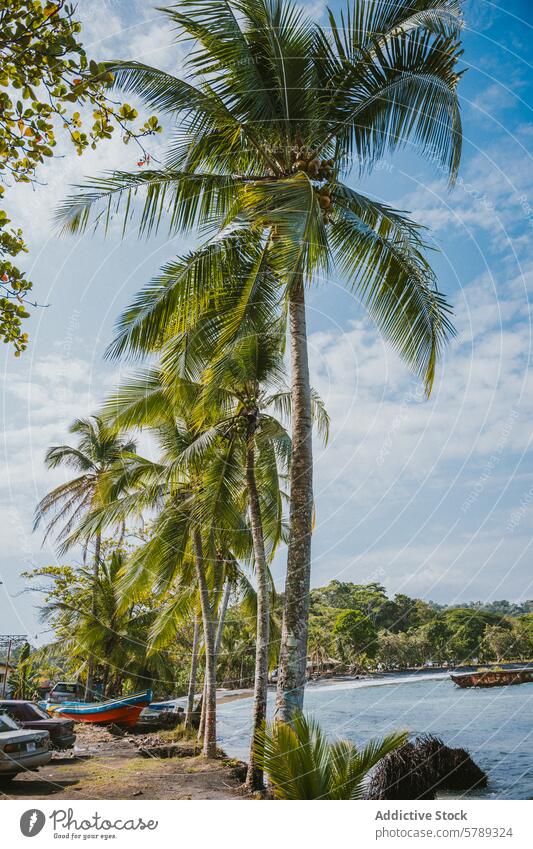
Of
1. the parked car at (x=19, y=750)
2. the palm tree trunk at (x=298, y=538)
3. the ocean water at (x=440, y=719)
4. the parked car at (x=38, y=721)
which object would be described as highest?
the palm tree trunk at (x=298, y=538)

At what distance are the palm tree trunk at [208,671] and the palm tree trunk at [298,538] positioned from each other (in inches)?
231

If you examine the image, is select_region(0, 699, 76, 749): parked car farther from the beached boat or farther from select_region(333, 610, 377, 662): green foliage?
the beached boat

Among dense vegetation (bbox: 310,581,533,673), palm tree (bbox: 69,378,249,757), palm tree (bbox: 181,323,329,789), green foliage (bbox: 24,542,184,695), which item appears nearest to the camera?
palm tree (bbox: 181,323,329,789)

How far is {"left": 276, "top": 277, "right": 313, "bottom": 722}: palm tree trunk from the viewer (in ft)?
15.3

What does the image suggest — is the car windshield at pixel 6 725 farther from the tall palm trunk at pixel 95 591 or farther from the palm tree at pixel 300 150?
the tall palm trunk at pixel 95 591

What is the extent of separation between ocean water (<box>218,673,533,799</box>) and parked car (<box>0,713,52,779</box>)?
10.8 ft

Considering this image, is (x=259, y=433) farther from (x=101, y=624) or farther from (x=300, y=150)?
(x=101, y=624)

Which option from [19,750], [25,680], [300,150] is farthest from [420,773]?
[25,680]

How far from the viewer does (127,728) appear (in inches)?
584

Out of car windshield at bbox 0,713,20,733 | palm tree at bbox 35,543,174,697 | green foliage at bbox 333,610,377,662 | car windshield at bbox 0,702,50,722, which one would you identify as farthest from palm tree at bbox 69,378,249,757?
green foliage at bbox 333,610,377,662

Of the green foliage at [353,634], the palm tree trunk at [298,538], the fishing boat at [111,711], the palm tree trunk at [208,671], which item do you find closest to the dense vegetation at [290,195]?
Result: the palm tree trunk at [298,538]

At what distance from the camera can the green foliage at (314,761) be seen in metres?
3.74

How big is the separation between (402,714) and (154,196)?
18007mm
